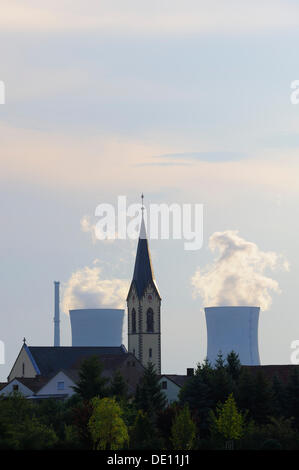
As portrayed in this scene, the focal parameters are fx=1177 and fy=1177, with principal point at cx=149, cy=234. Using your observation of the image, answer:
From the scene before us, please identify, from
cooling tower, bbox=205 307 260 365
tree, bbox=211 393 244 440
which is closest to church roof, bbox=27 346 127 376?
cooling tower, bbox=205 307 260 365

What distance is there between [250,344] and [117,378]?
4600 cm

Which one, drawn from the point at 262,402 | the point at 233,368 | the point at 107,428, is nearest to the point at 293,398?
the point at 262,402

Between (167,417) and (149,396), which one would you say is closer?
(167,417)

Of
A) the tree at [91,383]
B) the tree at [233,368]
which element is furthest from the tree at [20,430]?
the tree at [233,368]

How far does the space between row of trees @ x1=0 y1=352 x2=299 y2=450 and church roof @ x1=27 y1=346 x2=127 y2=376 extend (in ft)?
137

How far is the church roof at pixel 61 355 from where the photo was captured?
136 m

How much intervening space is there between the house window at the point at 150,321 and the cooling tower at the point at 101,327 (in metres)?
5.73

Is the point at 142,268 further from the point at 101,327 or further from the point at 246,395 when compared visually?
the point at 246,395

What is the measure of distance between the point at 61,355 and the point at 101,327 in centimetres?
1270

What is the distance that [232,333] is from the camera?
13612 centimetres

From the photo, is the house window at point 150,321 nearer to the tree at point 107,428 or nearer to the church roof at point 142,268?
the church roof at point 142,268

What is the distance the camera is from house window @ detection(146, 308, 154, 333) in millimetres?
144875
